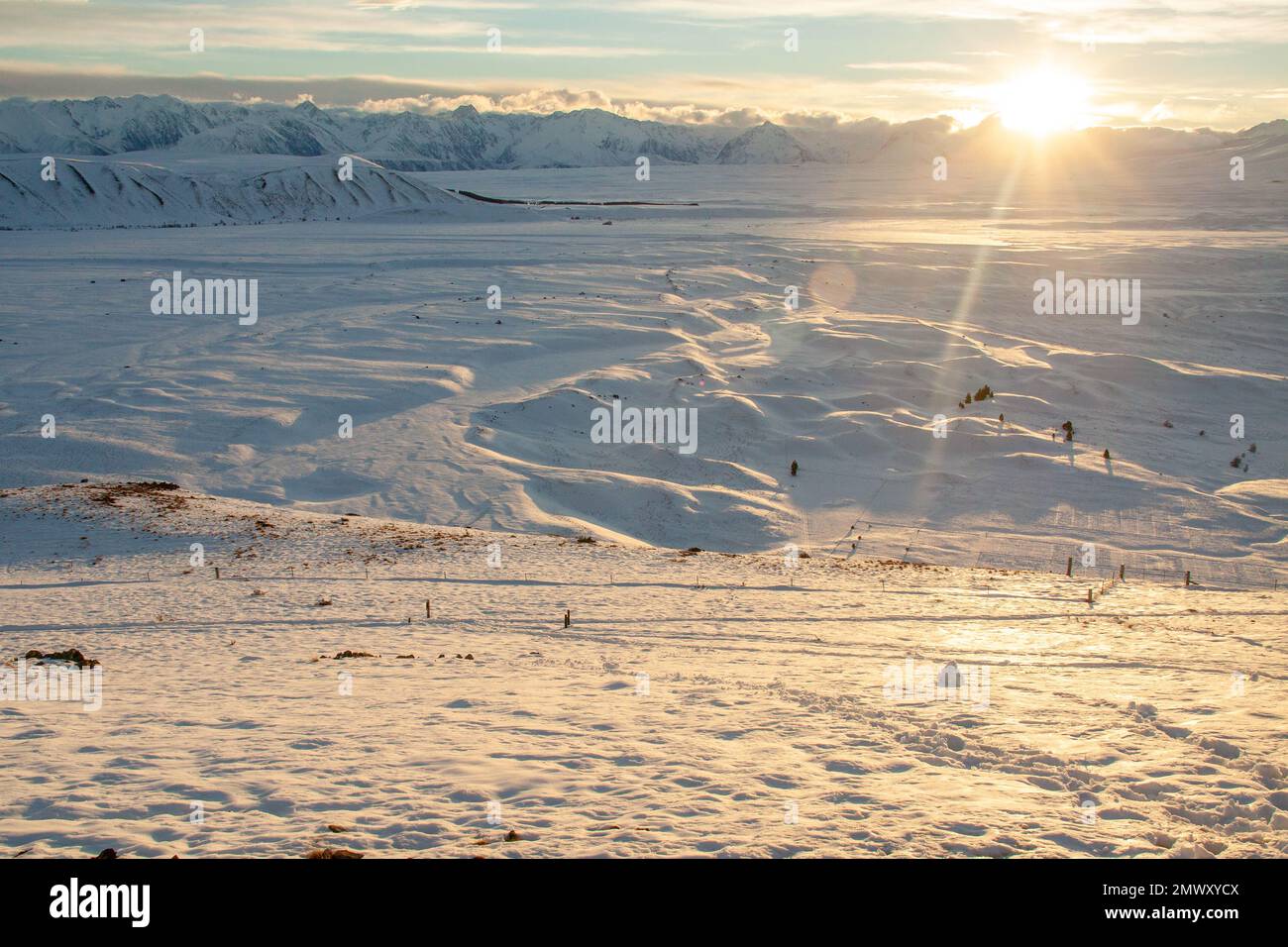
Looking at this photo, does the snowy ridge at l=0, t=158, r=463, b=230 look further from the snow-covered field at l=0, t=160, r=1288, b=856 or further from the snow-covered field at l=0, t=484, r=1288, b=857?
the snow-covered field at l=0, t=484, r=1288, b=857

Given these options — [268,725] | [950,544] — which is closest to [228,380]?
[950,544]

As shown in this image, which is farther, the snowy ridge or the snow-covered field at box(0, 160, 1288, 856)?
the snowy ridge

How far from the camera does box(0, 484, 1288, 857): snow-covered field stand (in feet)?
17.6

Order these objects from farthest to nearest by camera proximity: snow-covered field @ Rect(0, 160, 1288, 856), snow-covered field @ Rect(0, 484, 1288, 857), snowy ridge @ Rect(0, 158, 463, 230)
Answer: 1. snowy ridge @ Rect(0, 158, 463, 230)
2. snow-covered field @ Rect(0, 160, 1288, 856)
3. snow-covered field @ Rect(0, 484, 1288, 857)

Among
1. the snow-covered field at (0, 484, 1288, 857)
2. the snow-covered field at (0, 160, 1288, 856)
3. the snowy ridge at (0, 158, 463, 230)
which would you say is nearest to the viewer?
the snow-covered field at (0, 484, 1288, 857)

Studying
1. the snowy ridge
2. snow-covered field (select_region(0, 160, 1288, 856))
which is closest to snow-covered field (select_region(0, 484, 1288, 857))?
snow-covered field (select_region(0, 160, 1288, 856))

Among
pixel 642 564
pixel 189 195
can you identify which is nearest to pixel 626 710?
pixel 642 564

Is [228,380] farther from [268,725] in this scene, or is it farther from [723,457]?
[268,725]

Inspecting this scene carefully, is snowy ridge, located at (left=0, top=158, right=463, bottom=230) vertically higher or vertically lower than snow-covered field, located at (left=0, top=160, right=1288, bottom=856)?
higher

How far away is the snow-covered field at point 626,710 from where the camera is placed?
17.6 ft

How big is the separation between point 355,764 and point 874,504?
39.2 feet

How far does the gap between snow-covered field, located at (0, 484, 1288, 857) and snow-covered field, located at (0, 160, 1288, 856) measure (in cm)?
4

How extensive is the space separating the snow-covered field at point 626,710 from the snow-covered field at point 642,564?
0.04 meters

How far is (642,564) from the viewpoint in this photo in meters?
12.7
